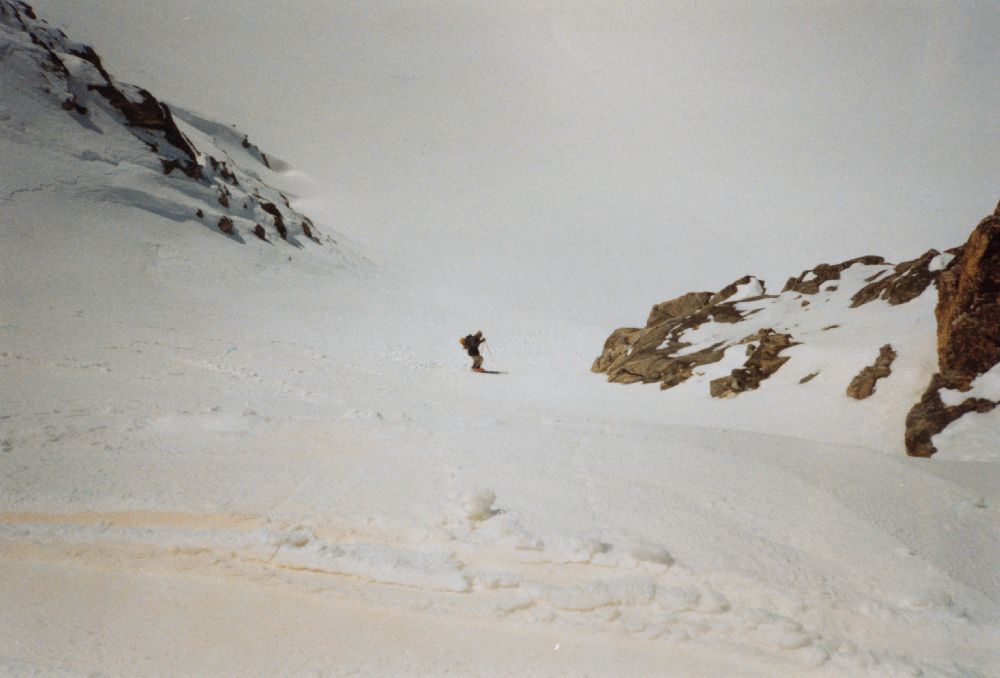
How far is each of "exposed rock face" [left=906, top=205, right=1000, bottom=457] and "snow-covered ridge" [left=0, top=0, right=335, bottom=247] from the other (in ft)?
77.9

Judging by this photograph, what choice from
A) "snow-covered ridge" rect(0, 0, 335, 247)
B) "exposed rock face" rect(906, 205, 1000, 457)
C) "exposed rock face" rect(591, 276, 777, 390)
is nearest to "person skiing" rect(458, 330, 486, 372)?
"exposed rock face" rect(591, 276, 777, 390)

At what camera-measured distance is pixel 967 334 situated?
6.53m

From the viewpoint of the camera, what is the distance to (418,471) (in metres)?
3.65

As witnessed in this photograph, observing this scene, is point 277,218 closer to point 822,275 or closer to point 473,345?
point 473,345

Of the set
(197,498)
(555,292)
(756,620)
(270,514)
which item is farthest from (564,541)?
(555,292)

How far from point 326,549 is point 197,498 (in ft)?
3.69

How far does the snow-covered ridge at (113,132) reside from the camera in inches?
783

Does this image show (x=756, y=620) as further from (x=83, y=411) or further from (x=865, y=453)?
(x=83, y=411)

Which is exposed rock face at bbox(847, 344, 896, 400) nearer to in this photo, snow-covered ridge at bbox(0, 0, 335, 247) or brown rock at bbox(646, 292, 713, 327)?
brown rock at bbox(646, 292, 713, 327)

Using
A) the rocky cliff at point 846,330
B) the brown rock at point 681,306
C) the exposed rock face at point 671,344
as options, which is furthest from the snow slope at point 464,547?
the brown rock at point 681,306

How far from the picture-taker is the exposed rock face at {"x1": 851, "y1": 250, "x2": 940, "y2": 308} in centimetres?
1062

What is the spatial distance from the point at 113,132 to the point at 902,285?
30587 mm

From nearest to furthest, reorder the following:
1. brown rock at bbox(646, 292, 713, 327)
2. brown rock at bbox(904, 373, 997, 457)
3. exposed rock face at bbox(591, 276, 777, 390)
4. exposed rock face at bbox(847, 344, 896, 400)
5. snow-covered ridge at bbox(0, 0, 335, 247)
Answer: brown rock at bbox(904, 373, 997, 457) < exposed rock face at bbox(847, 344, 896, 400) < exposed rock face at bbox(591, 276, 777, 390) < brown rock at bbox(646, 292, 713, 327) < snow-covered ridge at bbox(0, 0, 335, 247)

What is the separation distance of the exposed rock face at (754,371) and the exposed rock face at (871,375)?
1596 mm
